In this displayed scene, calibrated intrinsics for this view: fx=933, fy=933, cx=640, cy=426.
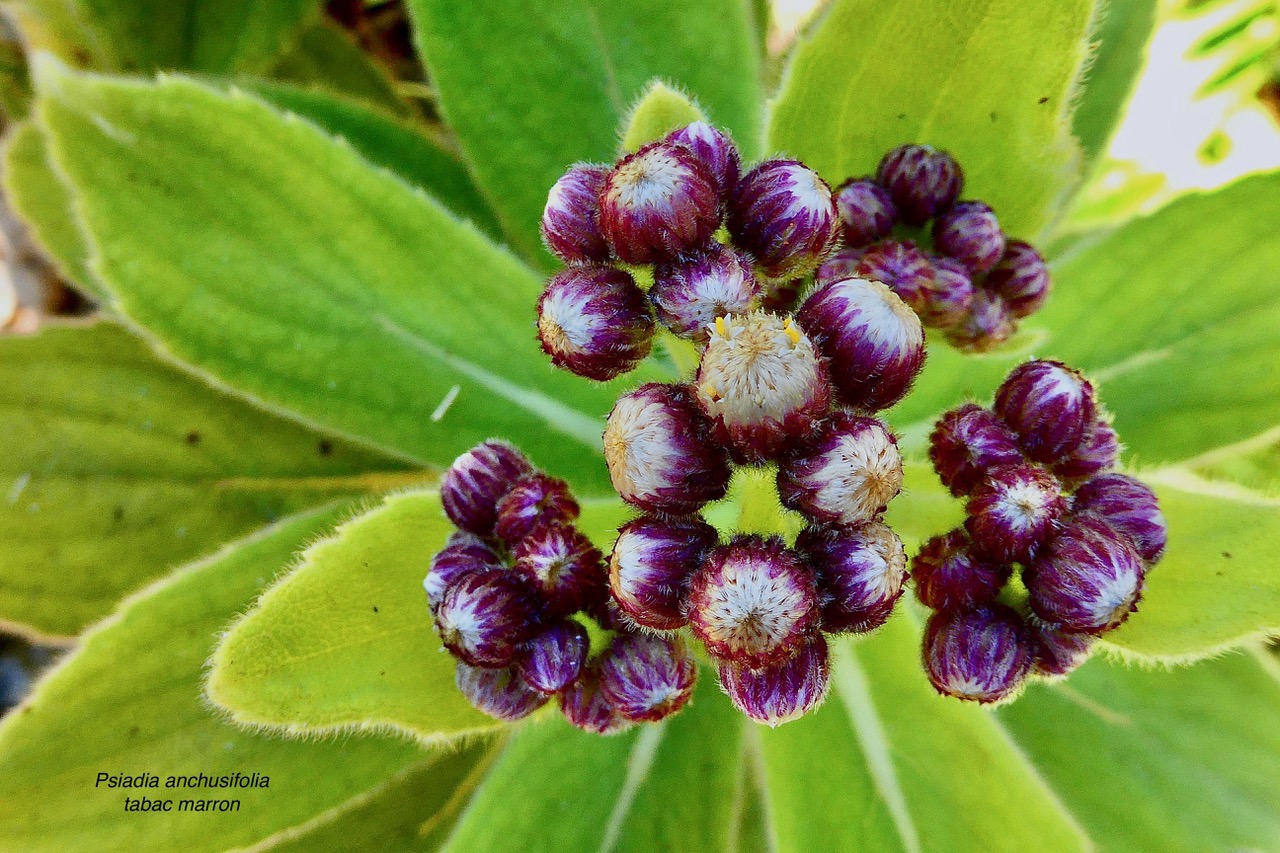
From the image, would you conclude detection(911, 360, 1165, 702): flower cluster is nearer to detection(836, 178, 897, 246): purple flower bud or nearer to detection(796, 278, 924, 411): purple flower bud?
detection(796, 278, 924, 411): purple flower bud

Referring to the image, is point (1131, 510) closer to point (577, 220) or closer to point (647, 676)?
point (647, 676)

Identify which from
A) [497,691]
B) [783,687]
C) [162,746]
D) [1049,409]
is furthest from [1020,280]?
[162,746]

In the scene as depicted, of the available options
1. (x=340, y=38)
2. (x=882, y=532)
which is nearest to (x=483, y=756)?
(x=882, y=532)

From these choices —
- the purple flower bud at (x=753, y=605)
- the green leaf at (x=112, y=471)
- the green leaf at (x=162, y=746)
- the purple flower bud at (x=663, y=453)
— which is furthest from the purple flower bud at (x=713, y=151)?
the green leaf at (x=112, y=471)

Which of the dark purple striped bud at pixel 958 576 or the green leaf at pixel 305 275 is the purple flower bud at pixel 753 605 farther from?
the green leaf at pixel 305 275

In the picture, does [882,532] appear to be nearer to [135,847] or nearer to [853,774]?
[853,774]

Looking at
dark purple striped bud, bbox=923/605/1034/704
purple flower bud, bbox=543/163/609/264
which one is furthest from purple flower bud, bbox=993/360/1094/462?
purple flower bud, bbox=543/163/609/264
